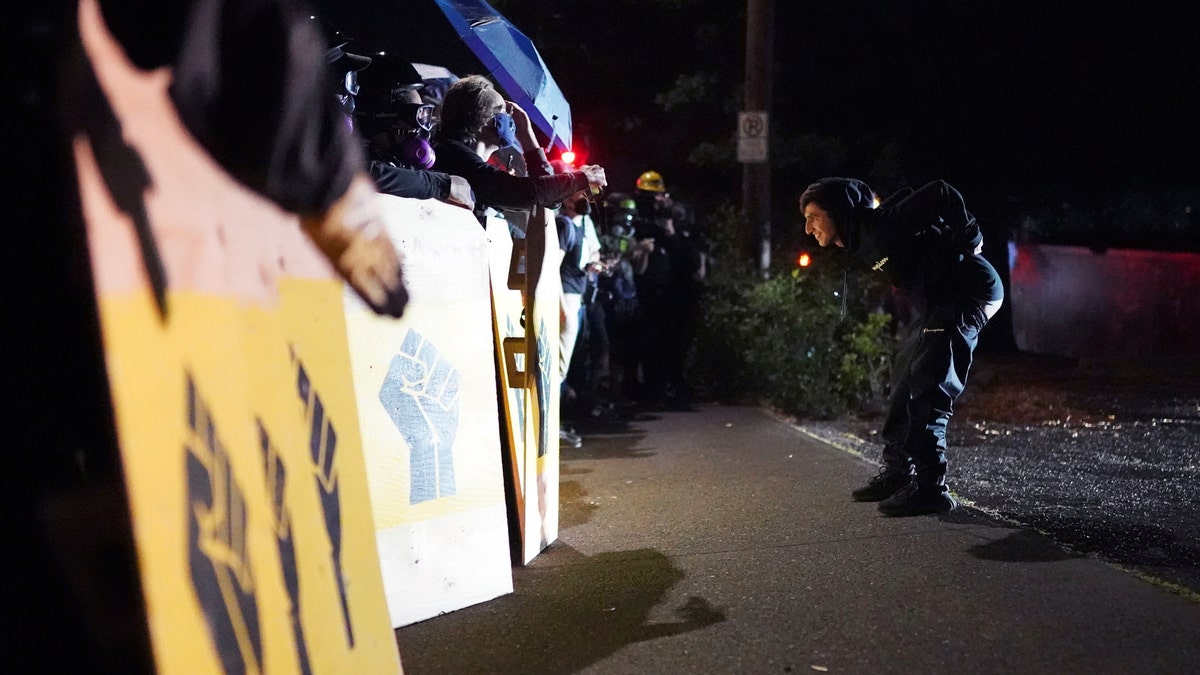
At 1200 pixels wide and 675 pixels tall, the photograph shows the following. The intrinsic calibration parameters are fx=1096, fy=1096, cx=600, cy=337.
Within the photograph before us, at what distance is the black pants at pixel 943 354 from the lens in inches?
223

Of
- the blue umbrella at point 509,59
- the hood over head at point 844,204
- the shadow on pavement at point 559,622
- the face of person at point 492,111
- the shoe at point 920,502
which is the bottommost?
the shadow on pavement at point 559,622

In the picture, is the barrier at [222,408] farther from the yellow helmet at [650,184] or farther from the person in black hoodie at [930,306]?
the yellow helmet at [650,184]

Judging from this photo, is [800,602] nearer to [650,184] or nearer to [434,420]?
[434,420]

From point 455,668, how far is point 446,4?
3.95 metres

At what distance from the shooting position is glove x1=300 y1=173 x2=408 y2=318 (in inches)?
119

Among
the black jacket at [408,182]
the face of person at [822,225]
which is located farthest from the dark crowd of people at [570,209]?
the face of person at [822,225]

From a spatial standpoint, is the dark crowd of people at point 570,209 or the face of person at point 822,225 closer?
the dark crowd of people at point 570,209

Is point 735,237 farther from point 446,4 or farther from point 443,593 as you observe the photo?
point 443,593

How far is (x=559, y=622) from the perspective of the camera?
Result: 4.01 metres

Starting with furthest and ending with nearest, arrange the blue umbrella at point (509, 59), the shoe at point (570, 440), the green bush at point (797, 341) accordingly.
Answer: the green bush at point (797, 341) → the shoe at point (570, 440) → the blue umbrella at point (509, 59)

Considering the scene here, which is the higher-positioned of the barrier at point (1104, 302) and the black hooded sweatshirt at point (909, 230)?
the black hooded sweatshirt at point (909, 230)

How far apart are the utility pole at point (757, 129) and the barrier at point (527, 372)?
6.31m

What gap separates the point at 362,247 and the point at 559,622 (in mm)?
1597

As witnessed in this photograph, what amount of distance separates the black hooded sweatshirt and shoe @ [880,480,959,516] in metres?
1.00
